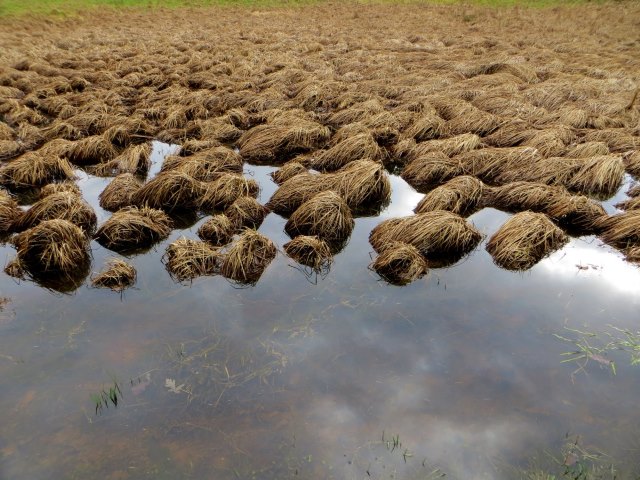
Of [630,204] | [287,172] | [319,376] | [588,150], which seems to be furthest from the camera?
[588,150]

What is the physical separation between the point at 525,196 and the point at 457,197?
1586 mm

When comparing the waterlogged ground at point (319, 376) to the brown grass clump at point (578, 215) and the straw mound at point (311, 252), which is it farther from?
the brown grass clump at point (578, 215)

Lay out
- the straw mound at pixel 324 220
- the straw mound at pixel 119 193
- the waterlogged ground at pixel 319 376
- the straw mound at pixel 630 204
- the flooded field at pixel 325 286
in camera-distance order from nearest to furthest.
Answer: the waterlogged ground at pixel 319 376, the flooded field at pixel 325 286, the straw mound at pixel 324 220, the straw mound at pixel 630 204, the straw mound at pixel 119 193

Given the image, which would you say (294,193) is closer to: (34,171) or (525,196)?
(525,196)

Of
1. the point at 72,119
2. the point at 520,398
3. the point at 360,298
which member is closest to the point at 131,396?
the point at 360,298

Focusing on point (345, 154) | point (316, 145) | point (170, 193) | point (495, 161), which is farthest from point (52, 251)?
point (495, 161)

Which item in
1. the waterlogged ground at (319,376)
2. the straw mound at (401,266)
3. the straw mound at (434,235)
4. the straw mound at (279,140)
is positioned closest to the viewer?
the waterlogged ground at (319,376)

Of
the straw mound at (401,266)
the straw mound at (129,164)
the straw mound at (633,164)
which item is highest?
the straw mound at (633,164)

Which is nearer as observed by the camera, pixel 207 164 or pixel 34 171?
pixel 34 171

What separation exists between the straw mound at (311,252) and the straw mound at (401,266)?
97 centimetres

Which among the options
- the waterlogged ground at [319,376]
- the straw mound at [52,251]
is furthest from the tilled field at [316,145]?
the waterlogged ground at [319,376]

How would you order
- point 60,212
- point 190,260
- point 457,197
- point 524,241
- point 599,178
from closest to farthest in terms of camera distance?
1. point 190,260
2. point 524,241
3. point 60,212
4. point 457,197
5. point 599,178

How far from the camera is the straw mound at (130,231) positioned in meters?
9.34

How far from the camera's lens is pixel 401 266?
8.55 meters
